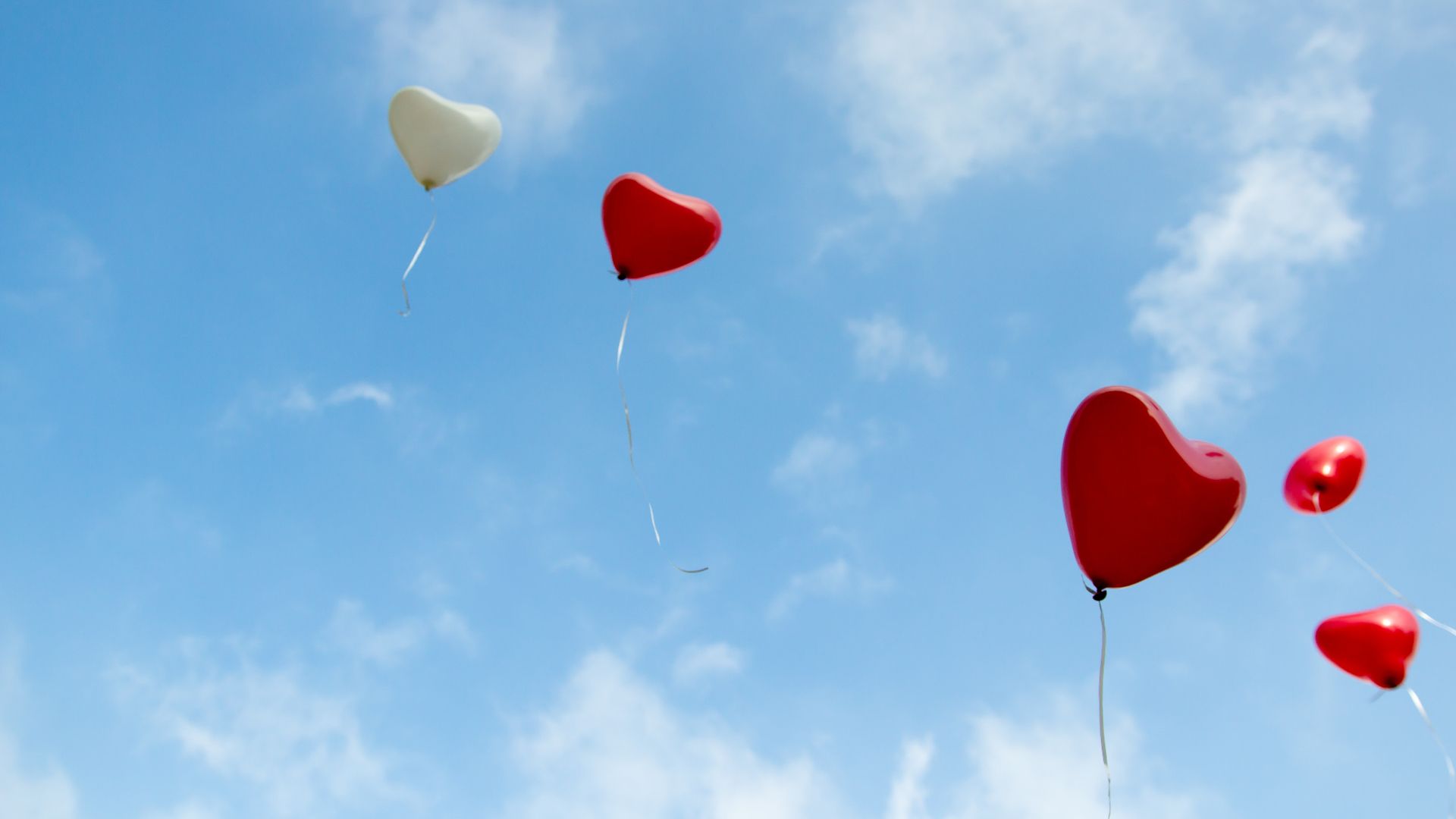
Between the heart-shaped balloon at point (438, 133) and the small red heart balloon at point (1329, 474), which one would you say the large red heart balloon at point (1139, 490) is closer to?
the small red heart balloon at point (1329, 474)

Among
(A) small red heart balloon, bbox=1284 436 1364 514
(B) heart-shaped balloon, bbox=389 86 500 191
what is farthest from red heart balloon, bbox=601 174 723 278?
(A) small red heart balloon, bbox=1284 436 1364 514

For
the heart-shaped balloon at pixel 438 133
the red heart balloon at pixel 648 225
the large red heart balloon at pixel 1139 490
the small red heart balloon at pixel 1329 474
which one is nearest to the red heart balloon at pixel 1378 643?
the small red heart balloon at pixel 1329 474

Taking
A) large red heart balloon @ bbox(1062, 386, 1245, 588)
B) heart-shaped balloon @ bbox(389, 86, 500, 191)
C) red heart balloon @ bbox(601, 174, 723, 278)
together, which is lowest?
large red heart balloon @ bbox(1062, 386, 1245, 588)

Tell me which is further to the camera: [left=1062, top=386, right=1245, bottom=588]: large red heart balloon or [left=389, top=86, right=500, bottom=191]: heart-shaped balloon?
[left=389, top=86, right=500, bottom=191]: heart-shaped balloon

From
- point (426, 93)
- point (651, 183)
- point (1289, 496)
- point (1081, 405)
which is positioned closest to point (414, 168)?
point (426, 93)

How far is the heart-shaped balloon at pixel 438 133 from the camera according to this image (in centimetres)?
827

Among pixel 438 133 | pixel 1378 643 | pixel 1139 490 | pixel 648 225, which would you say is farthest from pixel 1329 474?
pixel 438 133

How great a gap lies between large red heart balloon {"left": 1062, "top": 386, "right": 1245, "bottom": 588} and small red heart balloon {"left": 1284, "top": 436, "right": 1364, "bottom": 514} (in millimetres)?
3942

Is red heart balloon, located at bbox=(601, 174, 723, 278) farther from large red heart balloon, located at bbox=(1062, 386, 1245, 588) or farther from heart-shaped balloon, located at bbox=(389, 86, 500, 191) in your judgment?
large red heart balloon, located at bbox=(1062, 386, 1245, 588)

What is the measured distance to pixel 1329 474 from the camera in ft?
28.2

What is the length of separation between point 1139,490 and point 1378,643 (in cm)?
394

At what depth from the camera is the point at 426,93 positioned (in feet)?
27.1

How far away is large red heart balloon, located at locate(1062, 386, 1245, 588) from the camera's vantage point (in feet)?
17.8

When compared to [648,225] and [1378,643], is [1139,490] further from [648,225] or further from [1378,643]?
→ [648,225]
